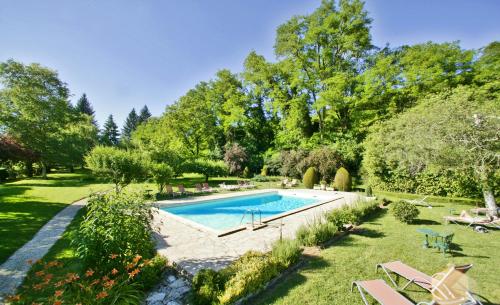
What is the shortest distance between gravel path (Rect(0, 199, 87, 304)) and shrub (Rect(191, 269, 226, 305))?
3.84 metres

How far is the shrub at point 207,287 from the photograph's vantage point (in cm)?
414

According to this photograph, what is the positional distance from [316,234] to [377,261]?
68.3 inches

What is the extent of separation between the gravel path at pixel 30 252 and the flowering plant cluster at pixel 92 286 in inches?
16.4

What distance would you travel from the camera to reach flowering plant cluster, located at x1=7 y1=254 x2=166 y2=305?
3521 millimetres

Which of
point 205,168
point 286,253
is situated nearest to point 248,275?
point 286,253

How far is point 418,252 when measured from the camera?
6.30 meters

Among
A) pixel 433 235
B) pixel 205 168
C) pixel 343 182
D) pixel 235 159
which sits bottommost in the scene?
pixel 433 235

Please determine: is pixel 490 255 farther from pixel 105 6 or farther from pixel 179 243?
pixel 105 6

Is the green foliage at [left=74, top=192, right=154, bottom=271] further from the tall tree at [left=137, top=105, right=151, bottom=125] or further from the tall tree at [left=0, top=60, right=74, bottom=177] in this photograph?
the tall tree at [left=137, top=105, right=151, bottom=125]

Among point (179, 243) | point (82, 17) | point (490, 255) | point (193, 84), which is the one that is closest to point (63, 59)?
point (82, 17)

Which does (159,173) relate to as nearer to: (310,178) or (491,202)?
(310,178)

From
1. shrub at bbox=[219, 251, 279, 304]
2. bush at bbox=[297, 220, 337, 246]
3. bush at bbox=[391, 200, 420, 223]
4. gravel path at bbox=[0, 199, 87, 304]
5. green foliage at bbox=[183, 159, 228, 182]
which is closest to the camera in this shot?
shrub at bbox=[219, 251, 279, 304]

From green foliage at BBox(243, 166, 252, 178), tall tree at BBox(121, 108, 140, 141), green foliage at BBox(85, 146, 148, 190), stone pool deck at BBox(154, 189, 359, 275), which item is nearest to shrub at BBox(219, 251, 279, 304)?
stone pool deck at BBox(154, 189, 359, 275)

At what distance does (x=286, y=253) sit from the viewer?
17.8 feet
